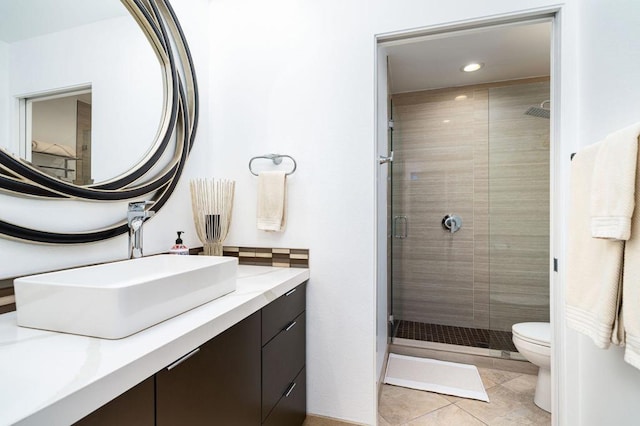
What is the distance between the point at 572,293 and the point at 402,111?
236 centimetres

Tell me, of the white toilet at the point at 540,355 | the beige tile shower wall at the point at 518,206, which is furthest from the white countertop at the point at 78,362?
the beige tile shower wall at the point at 518,206

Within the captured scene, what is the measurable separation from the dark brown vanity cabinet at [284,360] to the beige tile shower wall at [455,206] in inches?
61.2

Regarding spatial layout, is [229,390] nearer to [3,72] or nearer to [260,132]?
[3,72]

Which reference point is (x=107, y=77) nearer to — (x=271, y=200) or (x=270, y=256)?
(x=271, y=200)

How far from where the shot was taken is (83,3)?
122 centimetres

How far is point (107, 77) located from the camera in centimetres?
129

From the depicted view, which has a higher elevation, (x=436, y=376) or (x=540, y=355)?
(x=540, y=355)

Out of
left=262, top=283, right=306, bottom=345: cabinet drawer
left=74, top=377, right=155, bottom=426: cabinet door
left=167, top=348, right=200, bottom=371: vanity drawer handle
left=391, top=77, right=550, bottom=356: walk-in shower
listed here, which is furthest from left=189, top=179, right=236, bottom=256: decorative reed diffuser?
left=391, top=77, right=550, bottom=356: walk-in shower

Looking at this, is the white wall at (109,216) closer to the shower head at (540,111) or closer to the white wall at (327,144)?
the white wall at (327,144)

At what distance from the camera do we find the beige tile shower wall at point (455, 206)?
2.75 m

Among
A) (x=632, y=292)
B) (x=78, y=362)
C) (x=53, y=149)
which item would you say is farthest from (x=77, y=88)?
(x=632, y=292)

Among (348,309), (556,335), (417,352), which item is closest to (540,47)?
(556,335)

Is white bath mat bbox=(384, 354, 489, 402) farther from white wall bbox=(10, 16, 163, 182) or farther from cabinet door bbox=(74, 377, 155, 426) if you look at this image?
white wall bbox=(10, 16, 163, 182)

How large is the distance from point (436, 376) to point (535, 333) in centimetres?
72
